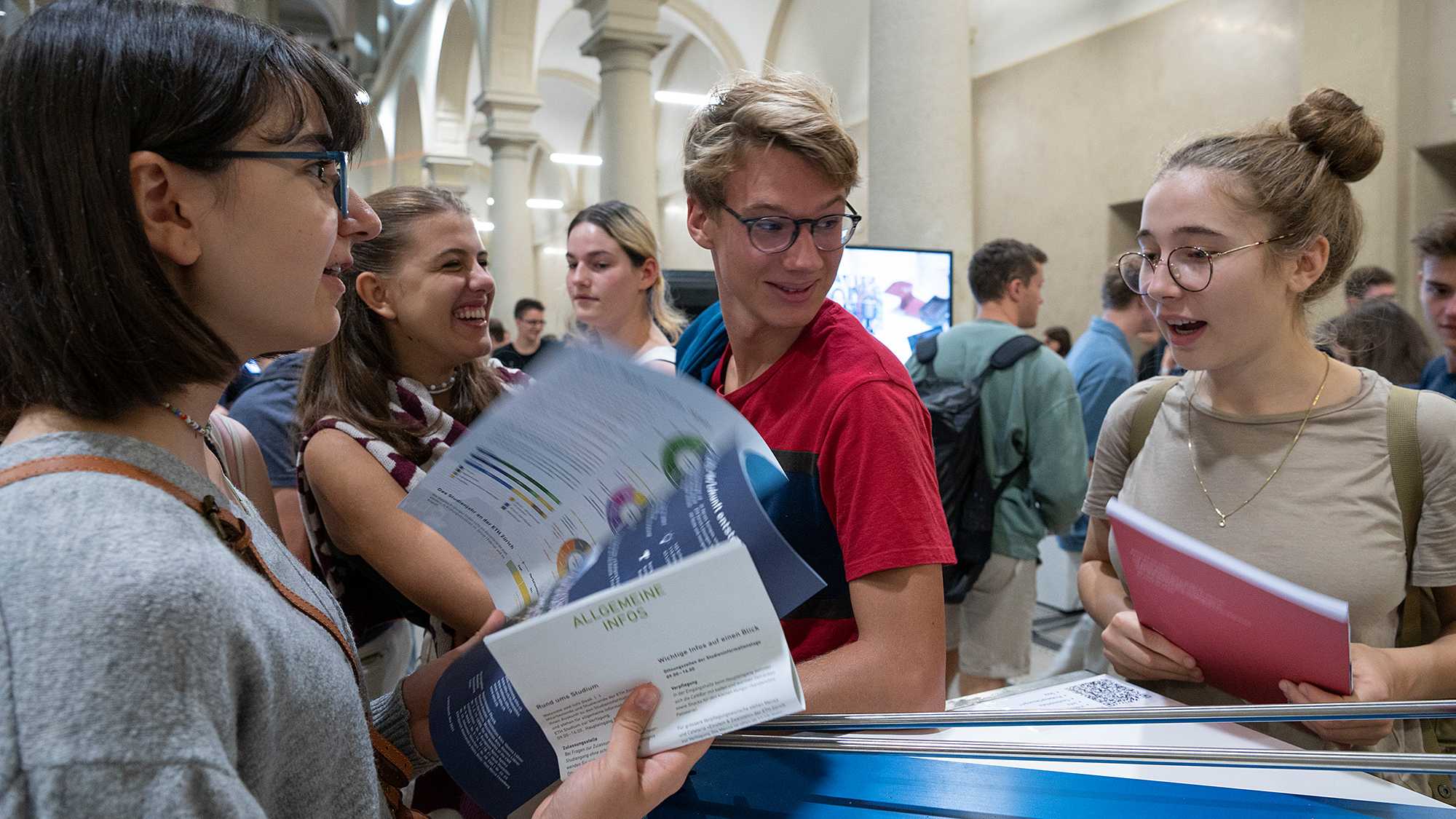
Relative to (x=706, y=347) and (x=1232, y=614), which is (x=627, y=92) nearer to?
(x=706, y=347)

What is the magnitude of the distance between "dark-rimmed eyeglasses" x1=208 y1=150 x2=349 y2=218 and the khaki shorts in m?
3.30

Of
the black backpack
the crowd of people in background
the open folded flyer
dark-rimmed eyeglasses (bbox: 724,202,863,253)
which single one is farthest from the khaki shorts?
the open folded flyer

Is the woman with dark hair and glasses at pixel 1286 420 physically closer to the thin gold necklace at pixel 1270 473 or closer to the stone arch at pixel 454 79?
the thin gold necklace at pixel 1270 473

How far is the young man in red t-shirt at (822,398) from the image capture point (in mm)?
1098

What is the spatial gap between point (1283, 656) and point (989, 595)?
9.06ft

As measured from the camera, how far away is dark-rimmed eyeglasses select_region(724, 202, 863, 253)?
1.34m

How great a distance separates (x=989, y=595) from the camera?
3.90m

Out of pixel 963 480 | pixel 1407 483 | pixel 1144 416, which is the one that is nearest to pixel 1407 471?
pixel 1407 483

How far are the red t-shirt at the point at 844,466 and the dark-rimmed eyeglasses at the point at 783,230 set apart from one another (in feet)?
0.39

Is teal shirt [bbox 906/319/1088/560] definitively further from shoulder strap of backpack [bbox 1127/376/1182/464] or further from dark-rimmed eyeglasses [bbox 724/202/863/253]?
dark-rimmed eyeglasses [bbox 724/202/863/253]

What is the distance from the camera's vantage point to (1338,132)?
5.07 ft

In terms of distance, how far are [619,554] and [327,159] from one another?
49 cm

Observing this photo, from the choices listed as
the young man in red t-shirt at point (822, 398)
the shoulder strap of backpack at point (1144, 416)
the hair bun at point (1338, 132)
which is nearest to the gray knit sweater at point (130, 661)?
the young man in red t-shirt at point (822, 398)

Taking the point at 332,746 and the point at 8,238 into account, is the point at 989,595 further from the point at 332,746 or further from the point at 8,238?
the point at 8,238
